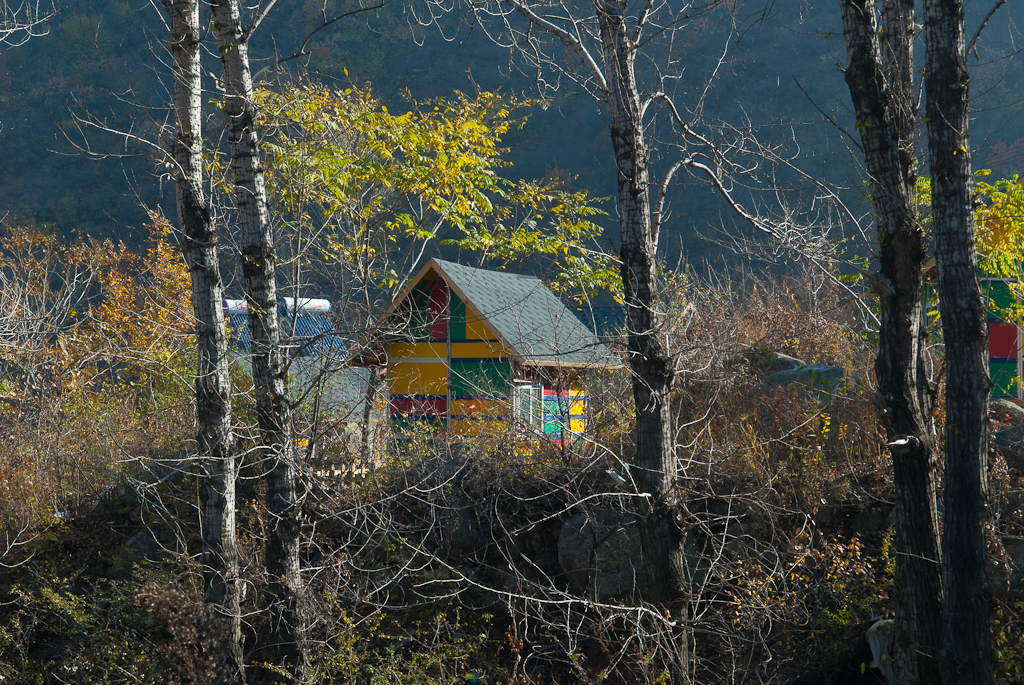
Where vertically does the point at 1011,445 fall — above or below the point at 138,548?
above

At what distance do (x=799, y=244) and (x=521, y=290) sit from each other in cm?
1123

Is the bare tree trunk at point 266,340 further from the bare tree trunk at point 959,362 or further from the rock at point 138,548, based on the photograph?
the bare tree trunk at point 959,362

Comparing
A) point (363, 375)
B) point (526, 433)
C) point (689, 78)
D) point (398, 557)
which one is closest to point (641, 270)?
point (526, 433)

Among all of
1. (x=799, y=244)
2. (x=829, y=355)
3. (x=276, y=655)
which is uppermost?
(x=799, y=244)

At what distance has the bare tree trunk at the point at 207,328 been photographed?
6.17m

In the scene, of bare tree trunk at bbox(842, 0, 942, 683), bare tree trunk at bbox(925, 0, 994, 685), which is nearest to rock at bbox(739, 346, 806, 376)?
bare tree trunk at bbox(842, 0, 942, 683)

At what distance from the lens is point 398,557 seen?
25.4ft

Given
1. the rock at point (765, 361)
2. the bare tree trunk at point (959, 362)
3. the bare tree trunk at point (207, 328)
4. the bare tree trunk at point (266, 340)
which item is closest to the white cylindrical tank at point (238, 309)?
the bare tree trunk at point (266, 340)

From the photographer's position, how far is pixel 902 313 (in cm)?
489

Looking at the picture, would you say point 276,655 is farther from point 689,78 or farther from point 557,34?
point 689,78

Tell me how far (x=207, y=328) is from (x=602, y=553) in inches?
185

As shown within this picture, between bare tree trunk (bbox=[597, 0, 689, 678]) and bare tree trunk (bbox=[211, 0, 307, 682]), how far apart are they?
10.7 feet

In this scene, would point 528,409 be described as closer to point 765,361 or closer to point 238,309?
point 765,361

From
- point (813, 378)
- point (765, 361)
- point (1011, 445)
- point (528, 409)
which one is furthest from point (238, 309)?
point (1011, 445)
